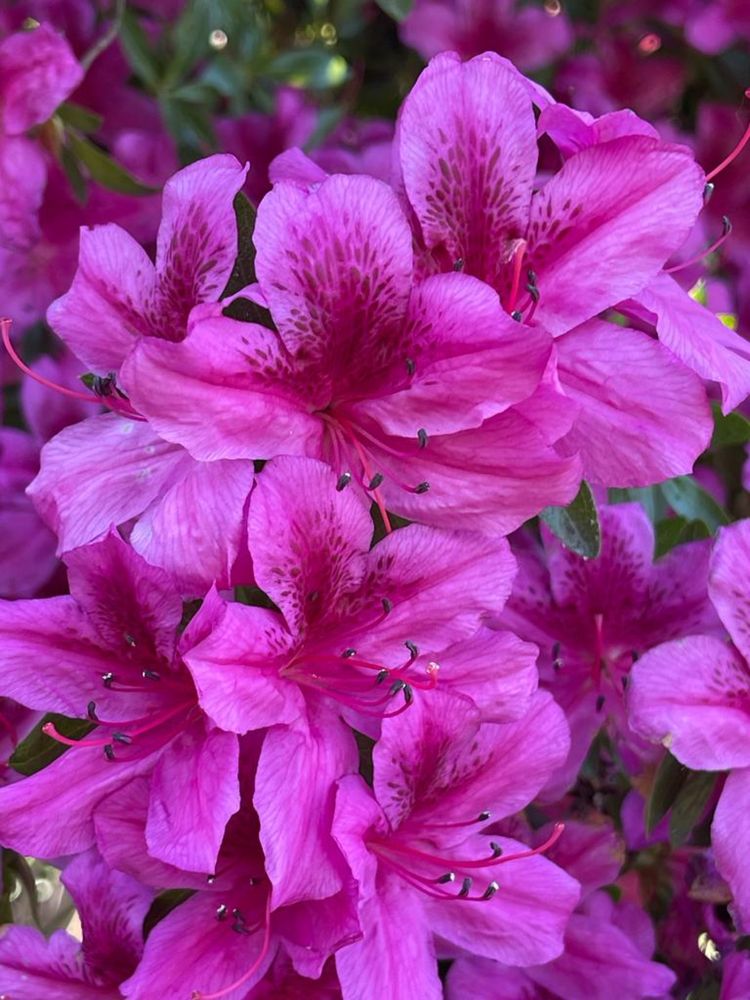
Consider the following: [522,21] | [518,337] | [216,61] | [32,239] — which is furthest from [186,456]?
[522,21]

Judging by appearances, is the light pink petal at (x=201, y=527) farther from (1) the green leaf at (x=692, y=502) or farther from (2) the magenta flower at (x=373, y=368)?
(1) the green leaf at (x=692, y=502)

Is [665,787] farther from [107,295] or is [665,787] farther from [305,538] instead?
[107,295]

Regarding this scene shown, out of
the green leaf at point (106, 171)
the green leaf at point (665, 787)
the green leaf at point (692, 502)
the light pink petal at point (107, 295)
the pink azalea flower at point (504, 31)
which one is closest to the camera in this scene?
the light pink petal at point (107, 295)

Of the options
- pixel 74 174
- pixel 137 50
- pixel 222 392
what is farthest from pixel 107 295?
pixel 137 50

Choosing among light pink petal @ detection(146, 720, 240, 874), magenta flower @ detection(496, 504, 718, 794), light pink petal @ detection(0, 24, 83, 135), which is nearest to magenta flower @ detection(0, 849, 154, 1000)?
light pink petal @ detection(146, 720, 240, 874)

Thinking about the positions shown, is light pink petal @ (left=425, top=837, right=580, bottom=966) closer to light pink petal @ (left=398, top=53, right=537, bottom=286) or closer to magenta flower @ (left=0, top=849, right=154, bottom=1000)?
magenta flower @ (left=0, top=849, right=154, bottom=1000)

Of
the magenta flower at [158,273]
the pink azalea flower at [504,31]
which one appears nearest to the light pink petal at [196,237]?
the magenta flower at [158,273]
